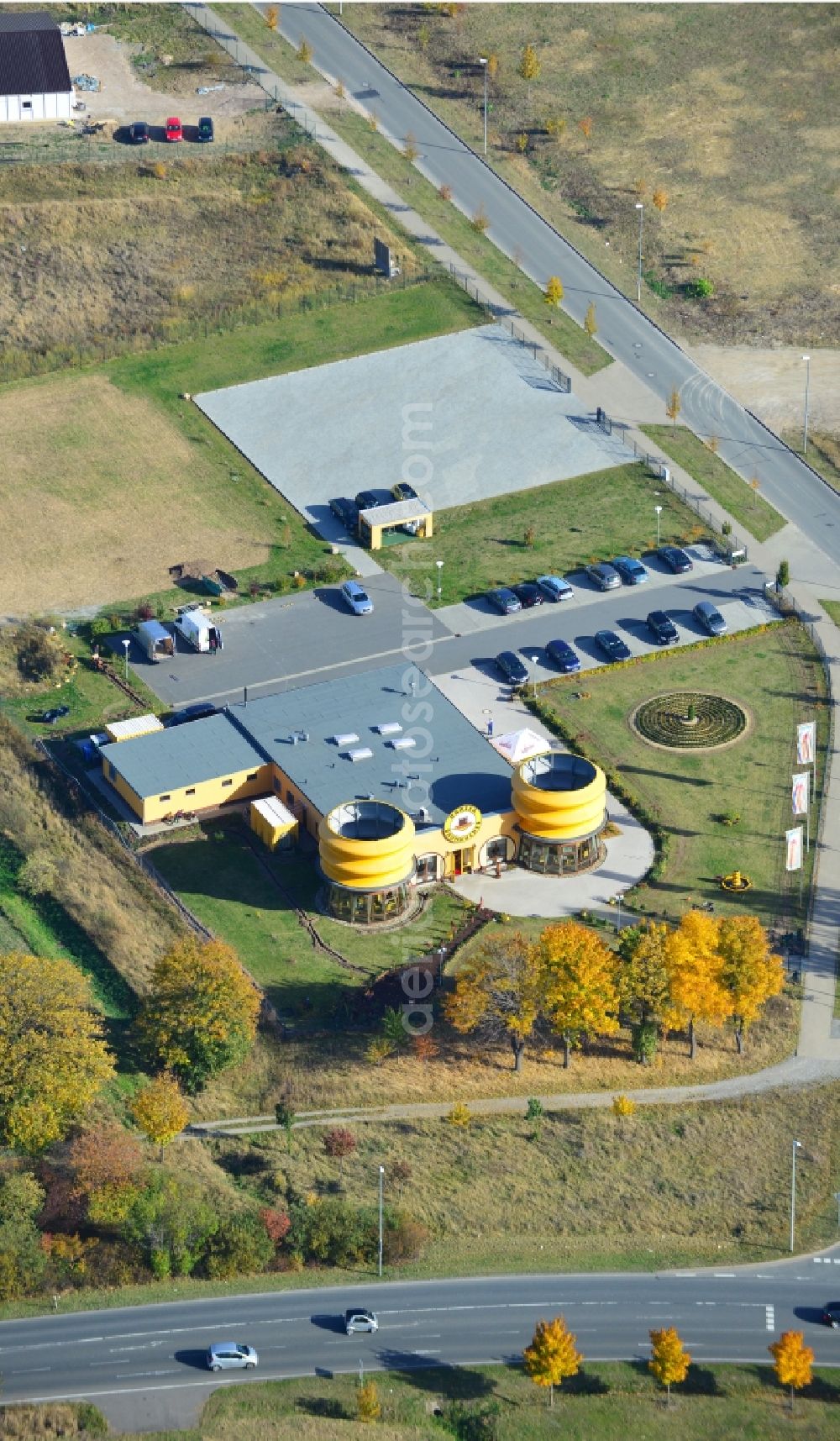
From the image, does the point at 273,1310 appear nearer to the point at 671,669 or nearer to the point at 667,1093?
the point at 667,1093

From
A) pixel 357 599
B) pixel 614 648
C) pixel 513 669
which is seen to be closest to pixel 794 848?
Answer: pixel 614 648

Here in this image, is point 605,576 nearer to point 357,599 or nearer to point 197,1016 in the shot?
point 357,599

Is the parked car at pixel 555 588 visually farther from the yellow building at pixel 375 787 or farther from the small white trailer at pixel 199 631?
the small white trailer at pixel 199 631

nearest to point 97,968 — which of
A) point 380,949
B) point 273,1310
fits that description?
point 380,949

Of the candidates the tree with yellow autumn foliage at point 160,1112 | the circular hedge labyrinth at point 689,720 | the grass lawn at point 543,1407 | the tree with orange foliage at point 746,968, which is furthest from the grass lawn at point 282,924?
the grass lawn at point 543,1407

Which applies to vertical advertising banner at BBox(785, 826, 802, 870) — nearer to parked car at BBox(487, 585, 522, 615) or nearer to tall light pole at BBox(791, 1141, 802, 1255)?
tall light pole at BBox(791, 1141, 802, 1255)

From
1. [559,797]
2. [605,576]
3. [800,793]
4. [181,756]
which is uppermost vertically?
[605,576]

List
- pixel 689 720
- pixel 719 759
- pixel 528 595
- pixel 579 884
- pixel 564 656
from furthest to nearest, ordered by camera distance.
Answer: pixel 528 595 → pixel 564 656 → pixel 689 720 → pixel 719 759 → pixel 579 884
